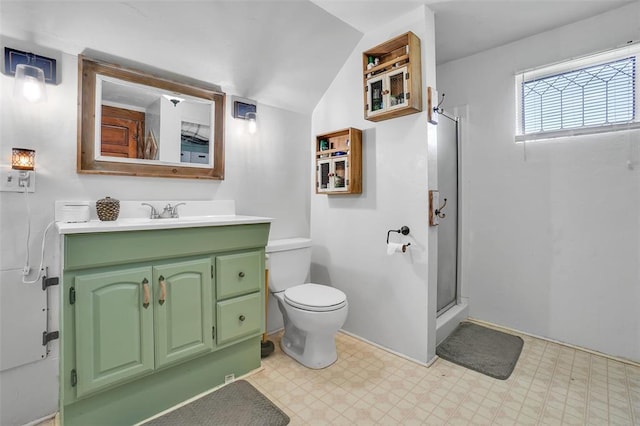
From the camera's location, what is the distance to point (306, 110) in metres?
2.61

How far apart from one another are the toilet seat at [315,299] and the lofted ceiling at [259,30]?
1.50 meters

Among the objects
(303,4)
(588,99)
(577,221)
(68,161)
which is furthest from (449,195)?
(68,161)

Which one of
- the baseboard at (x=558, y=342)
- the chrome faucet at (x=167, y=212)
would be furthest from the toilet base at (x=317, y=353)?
the baseboard at (x=558, y=342)

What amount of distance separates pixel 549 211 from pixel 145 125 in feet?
9.44

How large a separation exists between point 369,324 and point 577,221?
1.66m

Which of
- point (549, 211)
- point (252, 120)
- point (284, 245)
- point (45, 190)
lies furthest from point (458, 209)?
point (45, 190)

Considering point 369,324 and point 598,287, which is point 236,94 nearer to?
point 369,324

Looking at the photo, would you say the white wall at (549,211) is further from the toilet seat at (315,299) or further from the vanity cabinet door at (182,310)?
the vanity cabinet door at (182,310)

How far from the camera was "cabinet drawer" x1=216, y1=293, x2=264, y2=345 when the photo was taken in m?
1.70

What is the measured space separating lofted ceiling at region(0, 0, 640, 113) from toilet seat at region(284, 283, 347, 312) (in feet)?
4.91

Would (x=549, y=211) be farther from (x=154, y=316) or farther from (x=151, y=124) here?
(x=151, y=124)

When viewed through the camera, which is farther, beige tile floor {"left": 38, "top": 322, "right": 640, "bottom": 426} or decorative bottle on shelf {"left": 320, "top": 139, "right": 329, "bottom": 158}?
decorative bottle on shelf {"left": 320, "top": 139, "right": 329, "bottom": 158}

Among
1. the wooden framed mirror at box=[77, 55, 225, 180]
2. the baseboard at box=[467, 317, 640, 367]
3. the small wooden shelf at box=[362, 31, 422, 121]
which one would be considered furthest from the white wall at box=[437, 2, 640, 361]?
the wooden framed mirror at box=[77, 55, 225, 180]

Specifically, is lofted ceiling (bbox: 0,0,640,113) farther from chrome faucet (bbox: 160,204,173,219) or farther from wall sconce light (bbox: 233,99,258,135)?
chrome faucet (bbox: 160,204,173,219)
